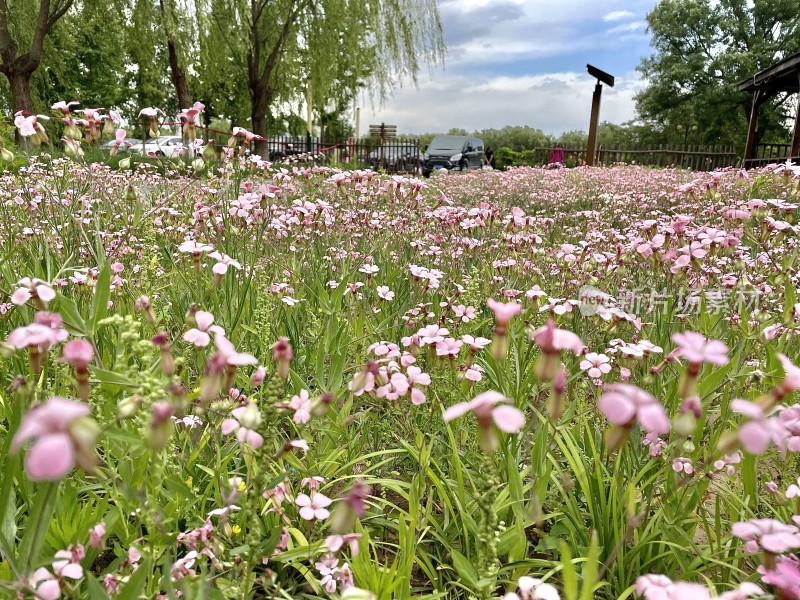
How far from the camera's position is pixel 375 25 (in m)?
16.1

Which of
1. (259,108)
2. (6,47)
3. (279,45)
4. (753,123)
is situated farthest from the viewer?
(259,108)

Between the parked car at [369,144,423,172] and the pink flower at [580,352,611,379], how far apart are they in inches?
751

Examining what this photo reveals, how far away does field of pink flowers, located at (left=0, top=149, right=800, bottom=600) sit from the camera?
90cm

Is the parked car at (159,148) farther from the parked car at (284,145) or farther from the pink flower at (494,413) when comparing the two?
the parked car at (284,145)

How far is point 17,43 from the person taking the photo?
1498 centimetres

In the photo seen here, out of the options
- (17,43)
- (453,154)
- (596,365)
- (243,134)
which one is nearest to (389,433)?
(596,365)

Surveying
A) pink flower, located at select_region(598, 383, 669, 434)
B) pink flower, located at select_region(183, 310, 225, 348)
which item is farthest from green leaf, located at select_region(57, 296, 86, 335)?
pink flower, located at select_region(598, 383, 669, 434)

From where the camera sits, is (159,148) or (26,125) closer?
(26,125)

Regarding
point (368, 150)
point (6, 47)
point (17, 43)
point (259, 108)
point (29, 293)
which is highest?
point (17, 43)

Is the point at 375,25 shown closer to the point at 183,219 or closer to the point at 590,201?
the point at 590,201

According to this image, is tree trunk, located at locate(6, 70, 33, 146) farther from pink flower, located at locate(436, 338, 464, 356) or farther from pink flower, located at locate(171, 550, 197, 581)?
pink flower, located at locate(171, 550, 197, 581)

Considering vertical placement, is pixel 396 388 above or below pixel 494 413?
below

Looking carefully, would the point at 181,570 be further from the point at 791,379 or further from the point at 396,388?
the point at 791,379

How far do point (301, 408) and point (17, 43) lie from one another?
1826 cm
